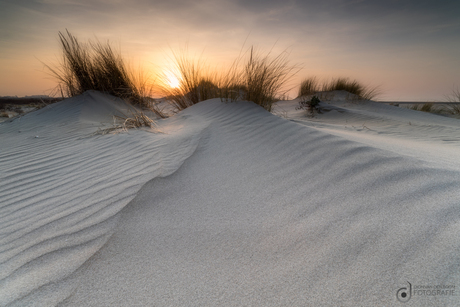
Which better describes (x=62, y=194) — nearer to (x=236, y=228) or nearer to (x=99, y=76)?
(x=236, y=228)

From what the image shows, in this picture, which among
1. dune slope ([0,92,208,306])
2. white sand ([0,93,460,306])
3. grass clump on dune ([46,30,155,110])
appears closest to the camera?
white sand ([0,93,460,306])

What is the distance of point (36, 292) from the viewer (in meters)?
0.86

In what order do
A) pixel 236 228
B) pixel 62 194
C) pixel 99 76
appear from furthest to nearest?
pixel 99 76, pixel 62 194, pixel 236 228

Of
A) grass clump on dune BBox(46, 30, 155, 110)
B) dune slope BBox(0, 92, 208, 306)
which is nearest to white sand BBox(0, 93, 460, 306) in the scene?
dune slope BBox(0, 92, 208, 306)

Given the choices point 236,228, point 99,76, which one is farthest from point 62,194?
point 99,76

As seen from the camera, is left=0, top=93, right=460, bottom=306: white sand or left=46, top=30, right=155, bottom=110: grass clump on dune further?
left=46, top=30, right=155, bottom=110: grass clump on dune

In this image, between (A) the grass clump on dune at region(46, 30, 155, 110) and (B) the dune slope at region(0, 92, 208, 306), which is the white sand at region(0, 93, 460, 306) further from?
(A) the grass clump on dune at region(46, 30, 155, 110)

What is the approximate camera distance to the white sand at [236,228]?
0.81 m

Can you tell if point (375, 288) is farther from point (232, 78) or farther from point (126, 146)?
point (232, 78)

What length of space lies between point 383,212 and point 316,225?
1.01ft

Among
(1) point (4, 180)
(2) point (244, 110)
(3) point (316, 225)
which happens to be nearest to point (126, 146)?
(1) point (4, 180)

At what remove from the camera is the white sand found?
812 millimetres

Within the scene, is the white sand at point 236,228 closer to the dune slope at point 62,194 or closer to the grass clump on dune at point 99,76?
the dune slope at point 62,194

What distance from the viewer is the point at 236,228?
1.16 meters
